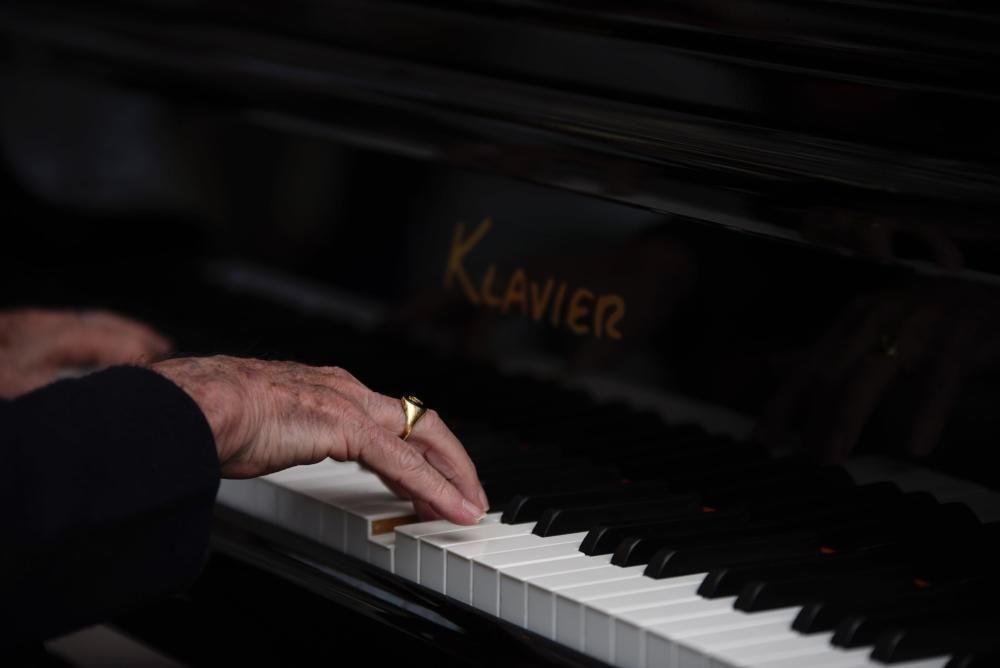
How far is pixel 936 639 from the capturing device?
994 mm

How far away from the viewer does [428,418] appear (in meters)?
1.28

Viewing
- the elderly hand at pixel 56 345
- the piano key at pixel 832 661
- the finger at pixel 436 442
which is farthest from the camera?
the elderly hand at pixel 56 345

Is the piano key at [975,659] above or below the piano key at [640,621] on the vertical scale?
above

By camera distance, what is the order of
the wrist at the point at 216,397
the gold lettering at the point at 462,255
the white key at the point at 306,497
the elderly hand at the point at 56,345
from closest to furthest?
the wrist at the point at 216,397 < the white key at the point at 306,497 < the gold lettering at the point at 462,255 < the elderly hand at the point at 56,345

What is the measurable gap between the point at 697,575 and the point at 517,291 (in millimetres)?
502

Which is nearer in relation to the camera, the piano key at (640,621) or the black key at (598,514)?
the piano key at (640,621)

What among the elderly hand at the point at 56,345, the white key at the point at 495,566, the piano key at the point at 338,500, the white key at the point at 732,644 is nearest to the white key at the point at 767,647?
the white key at the point at 732,644

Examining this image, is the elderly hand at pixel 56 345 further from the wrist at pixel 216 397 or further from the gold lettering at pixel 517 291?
the wrist at pixel 216 397

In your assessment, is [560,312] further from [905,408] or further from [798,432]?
[905,408]

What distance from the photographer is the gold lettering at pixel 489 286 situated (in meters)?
1.57

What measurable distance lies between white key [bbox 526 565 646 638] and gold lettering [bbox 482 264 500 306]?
0.50 meters

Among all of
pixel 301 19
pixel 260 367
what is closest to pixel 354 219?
pixel 301 19

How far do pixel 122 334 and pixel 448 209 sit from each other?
22.2 inches

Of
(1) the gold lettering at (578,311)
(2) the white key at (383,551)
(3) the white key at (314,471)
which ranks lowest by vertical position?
(2) the white key at (383,551)
